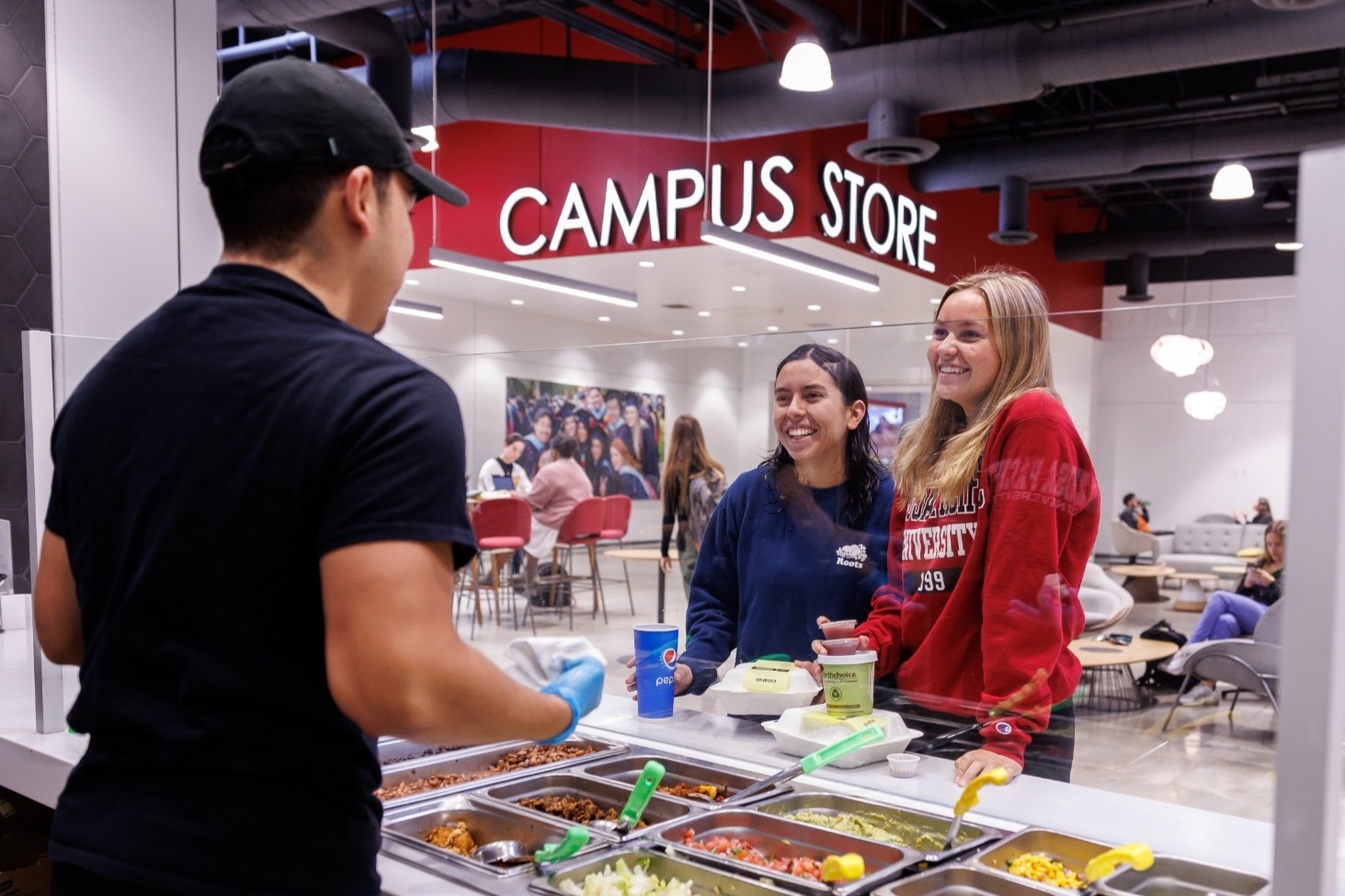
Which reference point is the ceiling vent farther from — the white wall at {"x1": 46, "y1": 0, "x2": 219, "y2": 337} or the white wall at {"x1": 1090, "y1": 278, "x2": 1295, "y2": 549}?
the white wall at {"x1": 1090, "y1": 278, "x2": 1295, "y2": 549}

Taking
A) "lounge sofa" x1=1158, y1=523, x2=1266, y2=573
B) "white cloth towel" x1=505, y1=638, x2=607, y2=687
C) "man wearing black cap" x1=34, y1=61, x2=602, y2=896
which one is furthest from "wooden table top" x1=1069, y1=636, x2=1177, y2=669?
"man wearing black cap" x1=34, y1=61, x2=602, y2=896

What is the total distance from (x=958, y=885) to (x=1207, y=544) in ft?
4.55

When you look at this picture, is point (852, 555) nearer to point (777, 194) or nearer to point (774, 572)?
point (774, 572)

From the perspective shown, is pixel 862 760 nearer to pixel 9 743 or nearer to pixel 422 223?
pixel 9 743

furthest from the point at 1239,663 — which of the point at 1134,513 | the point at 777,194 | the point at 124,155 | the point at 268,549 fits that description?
the point at 777,194

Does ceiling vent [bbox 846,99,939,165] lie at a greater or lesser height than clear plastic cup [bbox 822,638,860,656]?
greater

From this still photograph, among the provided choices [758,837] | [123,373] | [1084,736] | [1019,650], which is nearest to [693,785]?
[758,837]

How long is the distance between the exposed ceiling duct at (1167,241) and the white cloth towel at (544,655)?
13.5m

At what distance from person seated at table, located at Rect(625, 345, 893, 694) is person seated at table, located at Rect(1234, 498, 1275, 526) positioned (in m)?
0.63

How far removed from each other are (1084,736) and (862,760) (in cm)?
45

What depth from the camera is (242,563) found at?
3.14ft

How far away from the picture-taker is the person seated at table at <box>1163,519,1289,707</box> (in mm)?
1045

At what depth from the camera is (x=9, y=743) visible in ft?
6.65

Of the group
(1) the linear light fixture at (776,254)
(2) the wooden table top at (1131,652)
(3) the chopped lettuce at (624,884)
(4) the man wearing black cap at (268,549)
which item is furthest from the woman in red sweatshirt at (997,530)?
(1) the linear light fixture at (776,254)
